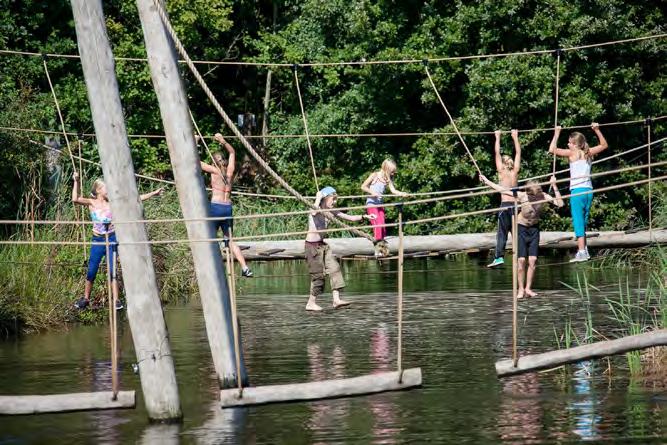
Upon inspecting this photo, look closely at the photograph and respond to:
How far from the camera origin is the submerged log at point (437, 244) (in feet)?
57.4

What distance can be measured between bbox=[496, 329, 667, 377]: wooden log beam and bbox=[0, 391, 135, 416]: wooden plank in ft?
8.37

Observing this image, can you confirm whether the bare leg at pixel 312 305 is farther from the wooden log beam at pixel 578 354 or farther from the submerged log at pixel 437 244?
the wooden log beam at pixel 578 354

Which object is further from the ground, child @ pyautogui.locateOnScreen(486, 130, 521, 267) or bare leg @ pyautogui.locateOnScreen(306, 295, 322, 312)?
child @ pyautogui.locateOnScreen(486, 130, 521, 267)

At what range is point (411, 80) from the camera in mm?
27172

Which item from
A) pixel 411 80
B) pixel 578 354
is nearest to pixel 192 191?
pixel 578 354

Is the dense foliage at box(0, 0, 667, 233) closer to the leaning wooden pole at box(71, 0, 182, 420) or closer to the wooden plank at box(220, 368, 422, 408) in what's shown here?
the leaning wooden pole at box(71, 0, 182, 420)

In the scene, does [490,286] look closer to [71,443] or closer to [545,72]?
[545,72]

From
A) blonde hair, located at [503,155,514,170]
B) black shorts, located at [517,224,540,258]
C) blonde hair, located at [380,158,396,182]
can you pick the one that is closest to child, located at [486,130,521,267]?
blonde hair, located at [503,155,514,170]

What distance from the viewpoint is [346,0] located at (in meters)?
26.9

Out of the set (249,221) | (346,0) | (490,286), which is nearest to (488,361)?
(490,286)

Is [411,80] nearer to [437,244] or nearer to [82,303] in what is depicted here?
[437,244]

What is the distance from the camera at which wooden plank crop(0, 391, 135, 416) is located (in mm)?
9625

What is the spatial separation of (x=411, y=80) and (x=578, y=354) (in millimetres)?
17549

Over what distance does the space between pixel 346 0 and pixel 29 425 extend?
669 inches
